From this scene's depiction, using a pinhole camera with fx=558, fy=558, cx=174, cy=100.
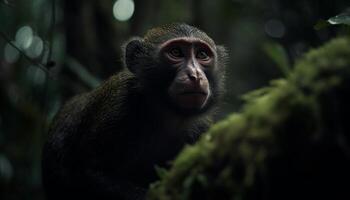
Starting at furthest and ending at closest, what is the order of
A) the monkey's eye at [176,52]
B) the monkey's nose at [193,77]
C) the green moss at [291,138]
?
the monkey's eye at [176,52] < the monkey's nose at [193,77] < the green moss at [291,138]

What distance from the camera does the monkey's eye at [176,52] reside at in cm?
615

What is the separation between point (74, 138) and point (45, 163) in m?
0.56

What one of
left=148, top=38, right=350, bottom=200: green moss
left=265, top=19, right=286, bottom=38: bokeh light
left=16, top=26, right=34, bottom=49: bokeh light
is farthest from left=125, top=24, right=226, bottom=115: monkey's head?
left=265, top=19, right=286, bottom=38: bokeh light

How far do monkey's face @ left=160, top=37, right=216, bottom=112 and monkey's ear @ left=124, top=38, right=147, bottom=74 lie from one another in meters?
0.32

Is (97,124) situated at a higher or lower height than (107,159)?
higher

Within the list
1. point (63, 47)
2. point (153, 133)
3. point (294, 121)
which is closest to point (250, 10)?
point (63, 47)

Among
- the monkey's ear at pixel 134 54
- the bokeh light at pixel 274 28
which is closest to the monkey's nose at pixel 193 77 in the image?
the monkey's ear at pixel 134 54

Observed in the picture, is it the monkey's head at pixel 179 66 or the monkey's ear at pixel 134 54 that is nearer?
the monkey's head at pixel 179 66

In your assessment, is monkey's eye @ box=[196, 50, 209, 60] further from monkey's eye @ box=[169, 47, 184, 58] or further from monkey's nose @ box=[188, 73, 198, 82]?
monkey's nose @ box=[188, 73, 198, 82]

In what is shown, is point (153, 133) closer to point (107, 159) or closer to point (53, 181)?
point (107, 159)

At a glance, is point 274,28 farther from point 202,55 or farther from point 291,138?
point 291,138

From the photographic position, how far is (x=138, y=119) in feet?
19.2

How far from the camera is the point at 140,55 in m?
6.52

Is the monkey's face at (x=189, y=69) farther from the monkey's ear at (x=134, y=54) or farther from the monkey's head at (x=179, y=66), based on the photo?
the monkey's ear at (x=134, y=54)
